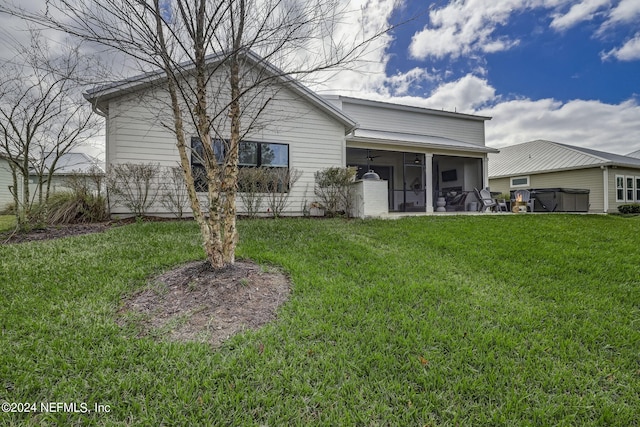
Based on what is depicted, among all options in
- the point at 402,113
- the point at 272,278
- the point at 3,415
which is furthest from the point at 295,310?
the point at 402,113

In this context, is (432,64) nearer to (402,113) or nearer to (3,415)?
(402,113)

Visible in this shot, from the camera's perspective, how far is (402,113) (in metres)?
15.4

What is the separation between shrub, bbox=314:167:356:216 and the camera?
8633 millimetres

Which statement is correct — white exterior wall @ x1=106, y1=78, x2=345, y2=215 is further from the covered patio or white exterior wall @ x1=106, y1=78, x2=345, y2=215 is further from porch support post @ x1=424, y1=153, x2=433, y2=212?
porch support post @ x1=424, y1=153, x2=433, y2=212

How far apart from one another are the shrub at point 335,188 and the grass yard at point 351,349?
4.58 meters

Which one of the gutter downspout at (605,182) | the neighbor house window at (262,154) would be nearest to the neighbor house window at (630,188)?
the gutter downspout at (605,182)

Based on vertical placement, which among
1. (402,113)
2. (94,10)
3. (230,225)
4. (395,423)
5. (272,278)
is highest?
(402,113)

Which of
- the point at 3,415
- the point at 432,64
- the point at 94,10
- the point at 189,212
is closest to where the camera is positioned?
the point at 3,415

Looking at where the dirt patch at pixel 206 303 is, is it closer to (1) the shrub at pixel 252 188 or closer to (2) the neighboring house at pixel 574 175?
(1) the shrub at pixel 252 188

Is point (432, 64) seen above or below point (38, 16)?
above

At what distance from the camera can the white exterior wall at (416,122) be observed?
1464 cm

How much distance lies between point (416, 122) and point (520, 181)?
9244 millimetres

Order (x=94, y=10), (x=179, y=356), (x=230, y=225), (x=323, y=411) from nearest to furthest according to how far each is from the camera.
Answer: (x=323, y=411)
(x=179, y=356)
(x=94, y=10)
(x=230, y=225)

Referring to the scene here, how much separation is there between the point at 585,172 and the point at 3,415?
921 inches
